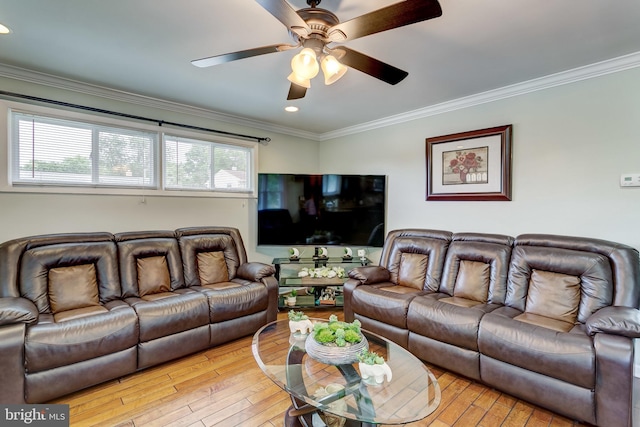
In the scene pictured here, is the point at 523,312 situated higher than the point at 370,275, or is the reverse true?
the point at 370,275

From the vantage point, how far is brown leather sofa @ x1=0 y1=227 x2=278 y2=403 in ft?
6.45

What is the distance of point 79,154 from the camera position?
9.86 feet

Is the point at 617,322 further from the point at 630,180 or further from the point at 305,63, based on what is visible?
the point at 305,63

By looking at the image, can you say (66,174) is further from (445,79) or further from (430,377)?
(445,79)

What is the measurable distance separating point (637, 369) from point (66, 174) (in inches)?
205

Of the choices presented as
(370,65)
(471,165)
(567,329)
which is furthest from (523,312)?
(370,65)

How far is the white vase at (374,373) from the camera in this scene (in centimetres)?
160

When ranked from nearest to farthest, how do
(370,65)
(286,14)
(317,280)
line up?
1. (286,14)
2. (370,65)
3. (317,280)

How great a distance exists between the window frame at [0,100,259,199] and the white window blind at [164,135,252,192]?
0.04 meters

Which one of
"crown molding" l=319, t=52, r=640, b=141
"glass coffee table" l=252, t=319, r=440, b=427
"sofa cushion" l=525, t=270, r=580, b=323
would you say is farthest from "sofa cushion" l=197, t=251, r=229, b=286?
"sofa cushion" l=525, t=270, r=580, b=323

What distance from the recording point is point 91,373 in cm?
214

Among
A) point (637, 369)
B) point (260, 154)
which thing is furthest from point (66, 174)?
point (637, 369)

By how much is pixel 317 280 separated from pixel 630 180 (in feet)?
10.1

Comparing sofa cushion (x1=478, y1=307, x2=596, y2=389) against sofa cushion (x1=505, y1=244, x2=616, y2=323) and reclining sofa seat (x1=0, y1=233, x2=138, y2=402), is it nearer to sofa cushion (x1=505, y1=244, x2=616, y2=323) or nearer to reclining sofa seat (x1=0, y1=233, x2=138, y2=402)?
sofa cushion (x1=505, y1=244, x2=616, y2=323)
